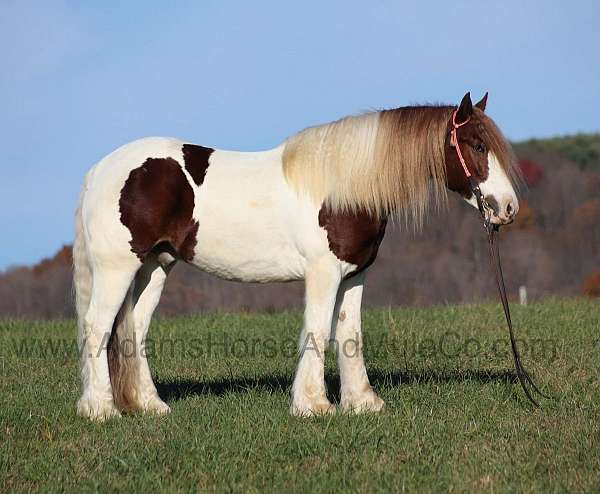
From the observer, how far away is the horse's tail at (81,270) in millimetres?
6258

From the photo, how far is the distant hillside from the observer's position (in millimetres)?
54200

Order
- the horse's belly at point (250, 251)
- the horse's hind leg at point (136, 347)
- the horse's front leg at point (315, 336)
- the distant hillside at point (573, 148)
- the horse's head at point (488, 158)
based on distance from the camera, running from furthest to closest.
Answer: the distant hillside at point (573, 148) → the horse's hind leg at point (136, 347) → the horse's belly at point (250, 251) → the horse's front leg at point (315, 336) → the horse's head at point (488, 158)

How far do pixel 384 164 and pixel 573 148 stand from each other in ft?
176

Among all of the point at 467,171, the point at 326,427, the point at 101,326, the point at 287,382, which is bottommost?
the point at 326,427

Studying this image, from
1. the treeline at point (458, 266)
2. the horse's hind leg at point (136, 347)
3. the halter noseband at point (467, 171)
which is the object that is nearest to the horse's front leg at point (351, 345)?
the halter noseband at point (467, 171)

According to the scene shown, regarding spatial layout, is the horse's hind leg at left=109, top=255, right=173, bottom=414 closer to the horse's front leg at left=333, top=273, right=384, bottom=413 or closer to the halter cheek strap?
the horse's front leg at left=333, top=273, right=384, bottom=413

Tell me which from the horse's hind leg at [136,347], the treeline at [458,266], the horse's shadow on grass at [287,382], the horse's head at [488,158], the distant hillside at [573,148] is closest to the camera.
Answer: the horse's head at [488,158]

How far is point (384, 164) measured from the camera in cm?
577

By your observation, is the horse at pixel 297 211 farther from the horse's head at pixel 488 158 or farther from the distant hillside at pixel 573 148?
the distant hillside at pixel 573 148

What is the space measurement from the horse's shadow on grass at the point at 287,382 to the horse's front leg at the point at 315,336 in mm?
807

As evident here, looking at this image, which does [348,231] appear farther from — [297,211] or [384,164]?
[384,164]

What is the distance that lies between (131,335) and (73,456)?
151cm

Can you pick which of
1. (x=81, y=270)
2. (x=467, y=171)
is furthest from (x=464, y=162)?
(x=81, y=270)

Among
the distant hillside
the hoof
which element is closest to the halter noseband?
the hoof
